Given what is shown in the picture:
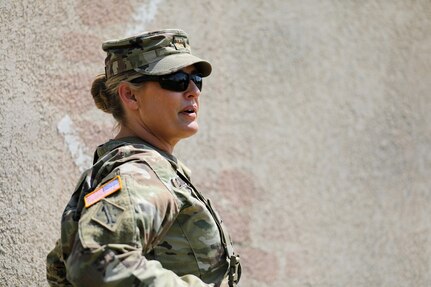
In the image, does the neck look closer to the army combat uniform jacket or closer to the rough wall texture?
the army combat uniform jacket

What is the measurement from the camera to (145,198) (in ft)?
5.58

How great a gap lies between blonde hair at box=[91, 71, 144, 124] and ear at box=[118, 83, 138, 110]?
1 centimetres

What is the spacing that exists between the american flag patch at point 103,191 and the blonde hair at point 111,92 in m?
0.41

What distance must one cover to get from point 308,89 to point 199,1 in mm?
677

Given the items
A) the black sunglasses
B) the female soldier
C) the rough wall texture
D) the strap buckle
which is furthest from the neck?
the rough wall texture

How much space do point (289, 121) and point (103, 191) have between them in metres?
2.12

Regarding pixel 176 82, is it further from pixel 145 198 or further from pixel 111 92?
pixel 145 198

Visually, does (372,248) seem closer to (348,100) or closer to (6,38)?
(348,100)

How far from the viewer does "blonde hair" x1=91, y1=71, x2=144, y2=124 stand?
209 cm

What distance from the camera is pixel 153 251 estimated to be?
6.19 ft

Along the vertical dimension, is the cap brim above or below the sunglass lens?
above

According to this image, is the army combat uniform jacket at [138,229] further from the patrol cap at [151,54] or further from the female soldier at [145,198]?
the patrol cap at [151,54]

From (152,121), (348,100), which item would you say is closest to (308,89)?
(348,100)

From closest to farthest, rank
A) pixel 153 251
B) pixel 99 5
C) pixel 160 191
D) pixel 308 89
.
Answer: pixel 160 191, pixel 153 251, pixel 99 5, pixel 308 89
